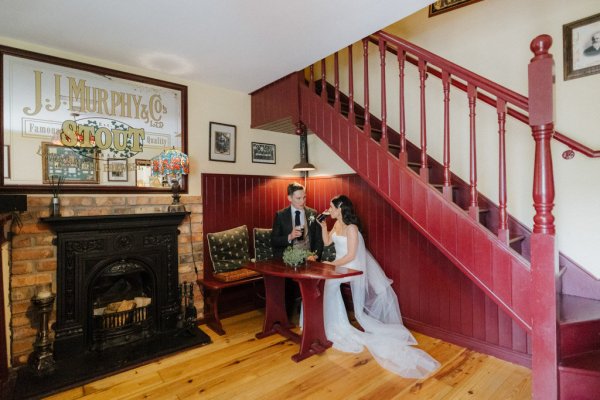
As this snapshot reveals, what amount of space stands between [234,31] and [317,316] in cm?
263

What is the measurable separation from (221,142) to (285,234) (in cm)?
144

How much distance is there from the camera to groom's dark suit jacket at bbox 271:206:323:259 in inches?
140

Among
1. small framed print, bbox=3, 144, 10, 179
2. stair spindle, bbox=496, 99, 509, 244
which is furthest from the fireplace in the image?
stair spindle, bbox=496, 99, 509, 244

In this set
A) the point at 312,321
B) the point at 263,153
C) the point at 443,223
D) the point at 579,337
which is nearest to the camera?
the point at 579,337

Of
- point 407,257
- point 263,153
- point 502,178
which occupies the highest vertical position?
point 263,153

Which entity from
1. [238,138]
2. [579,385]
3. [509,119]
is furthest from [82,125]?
[579,385]

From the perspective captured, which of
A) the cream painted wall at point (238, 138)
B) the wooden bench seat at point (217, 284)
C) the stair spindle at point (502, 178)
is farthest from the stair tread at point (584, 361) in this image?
the cream painted wall at point (238, 138)

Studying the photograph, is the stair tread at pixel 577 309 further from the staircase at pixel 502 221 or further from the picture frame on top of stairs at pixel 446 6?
the picture frame on top of stairs at pixel 446 6

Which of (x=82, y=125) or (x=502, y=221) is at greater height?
(x=82, y=125)

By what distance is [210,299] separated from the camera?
3.61 meters

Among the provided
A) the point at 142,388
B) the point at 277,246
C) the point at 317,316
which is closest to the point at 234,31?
the point at 277,246

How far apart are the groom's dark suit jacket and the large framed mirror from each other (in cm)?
119

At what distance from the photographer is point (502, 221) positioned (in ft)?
6.86

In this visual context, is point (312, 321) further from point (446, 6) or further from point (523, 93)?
point (446, 6)
